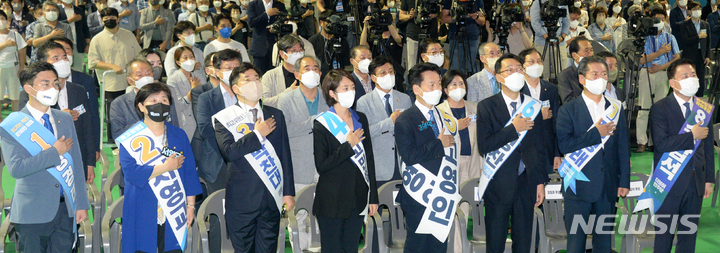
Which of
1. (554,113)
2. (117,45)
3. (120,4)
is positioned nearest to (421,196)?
(554,113)

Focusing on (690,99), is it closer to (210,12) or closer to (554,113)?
(554,113)

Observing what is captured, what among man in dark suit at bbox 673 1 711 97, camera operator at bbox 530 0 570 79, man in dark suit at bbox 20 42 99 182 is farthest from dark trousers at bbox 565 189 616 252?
man in dark suit at bbox 673 1 711 97

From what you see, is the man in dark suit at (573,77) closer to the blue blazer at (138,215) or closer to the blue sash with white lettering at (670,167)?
the blue sash with white lettering at (670,167)

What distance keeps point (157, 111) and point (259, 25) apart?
178 inches

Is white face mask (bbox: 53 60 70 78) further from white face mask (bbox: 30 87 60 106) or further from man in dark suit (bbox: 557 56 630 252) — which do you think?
man in dark suit (bbox: 557 56 630 252)

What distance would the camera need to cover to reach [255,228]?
4.04 m

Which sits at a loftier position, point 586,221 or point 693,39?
point 693,39

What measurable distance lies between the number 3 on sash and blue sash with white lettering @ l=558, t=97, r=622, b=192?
2342 millimetres

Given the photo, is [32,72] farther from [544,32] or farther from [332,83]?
[544,32]

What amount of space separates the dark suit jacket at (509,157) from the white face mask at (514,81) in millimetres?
93

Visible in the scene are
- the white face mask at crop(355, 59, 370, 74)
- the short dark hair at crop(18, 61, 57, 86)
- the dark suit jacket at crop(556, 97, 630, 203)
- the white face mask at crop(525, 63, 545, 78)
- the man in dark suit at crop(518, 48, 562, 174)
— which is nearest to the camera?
the short dark hair at crop(18, 61, 57, 86)

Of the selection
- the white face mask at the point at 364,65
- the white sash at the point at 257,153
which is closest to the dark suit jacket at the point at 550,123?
the white face mask at the point at 364,65

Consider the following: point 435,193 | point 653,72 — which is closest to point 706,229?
point 435,193

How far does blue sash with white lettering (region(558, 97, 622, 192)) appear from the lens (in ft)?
14.0
